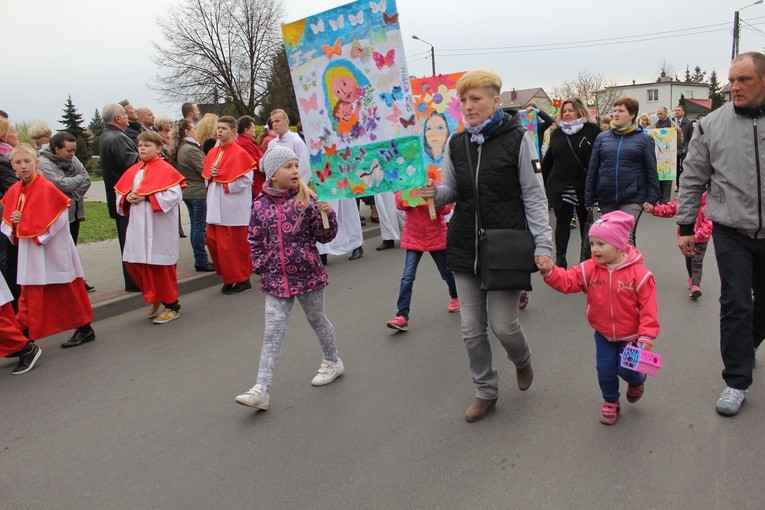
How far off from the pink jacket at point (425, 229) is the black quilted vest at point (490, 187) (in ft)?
6.38

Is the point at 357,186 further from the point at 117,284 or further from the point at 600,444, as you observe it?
the point at 117,284

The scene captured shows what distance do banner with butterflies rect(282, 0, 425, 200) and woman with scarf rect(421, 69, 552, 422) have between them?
0.47m

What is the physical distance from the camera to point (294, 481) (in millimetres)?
3377

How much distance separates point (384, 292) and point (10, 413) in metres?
3.97

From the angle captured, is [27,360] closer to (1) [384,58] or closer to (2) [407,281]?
(2) [407,281]

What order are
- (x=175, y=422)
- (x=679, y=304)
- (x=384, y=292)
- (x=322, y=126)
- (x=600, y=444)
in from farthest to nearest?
1. (x=384, y=292)
2. (x=679, y=304)
3. (x=322, y=126)
4. (x=175, y=422)
5. (x=600, y=444)

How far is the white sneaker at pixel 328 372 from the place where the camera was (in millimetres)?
4675

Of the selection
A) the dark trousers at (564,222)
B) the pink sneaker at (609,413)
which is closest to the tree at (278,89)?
the dark trousers at (564,222)

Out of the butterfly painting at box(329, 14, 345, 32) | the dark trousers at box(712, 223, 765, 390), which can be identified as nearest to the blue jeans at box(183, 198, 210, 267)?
the butterfly painting at box(329, 14, 345, 32)

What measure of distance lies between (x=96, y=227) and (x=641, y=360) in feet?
44.6

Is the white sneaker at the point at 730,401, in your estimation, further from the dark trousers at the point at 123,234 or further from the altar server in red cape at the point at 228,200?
the dark trousers at the point at 123,234

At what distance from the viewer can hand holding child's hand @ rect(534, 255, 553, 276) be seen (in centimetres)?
348

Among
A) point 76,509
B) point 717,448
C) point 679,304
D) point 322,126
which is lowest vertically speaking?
point 679,304

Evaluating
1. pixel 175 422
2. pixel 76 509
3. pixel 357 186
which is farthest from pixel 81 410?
pixel 357 186
